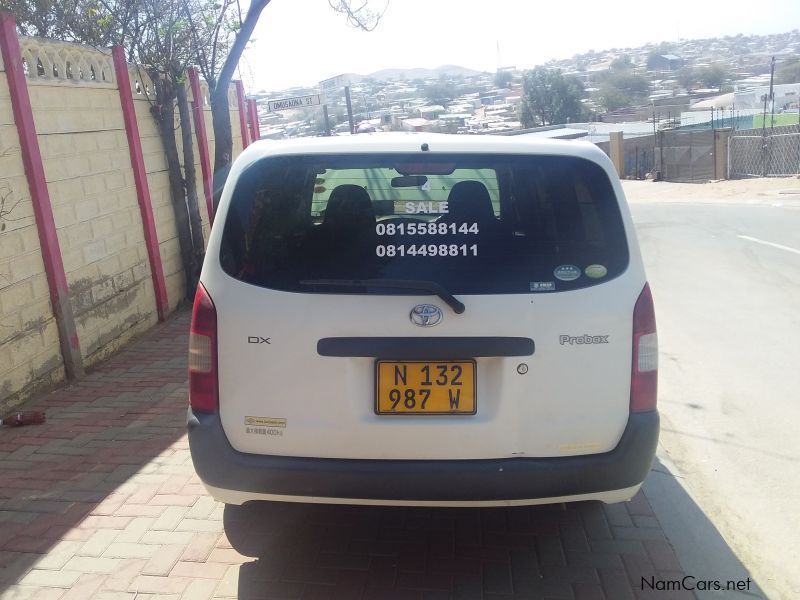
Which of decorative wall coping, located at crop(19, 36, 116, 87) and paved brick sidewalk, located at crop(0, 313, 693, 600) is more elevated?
decorative wall coping, located at crop(19, 36, 116, 87)

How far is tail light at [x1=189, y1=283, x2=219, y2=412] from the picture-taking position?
2.95 m

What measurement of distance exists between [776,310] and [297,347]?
22.4 feet

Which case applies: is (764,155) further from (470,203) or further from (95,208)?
(470,203)

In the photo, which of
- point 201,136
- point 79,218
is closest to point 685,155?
point 201,136

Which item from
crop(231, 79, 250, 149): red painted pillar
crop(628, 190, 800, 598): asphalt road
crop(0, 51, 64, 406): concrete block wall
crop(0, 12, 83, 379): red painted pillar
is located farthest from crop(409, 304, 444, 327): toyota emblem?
crop(231, 79, 250, 149): red painted pillar

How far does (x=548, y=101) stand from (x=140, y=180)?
168ft

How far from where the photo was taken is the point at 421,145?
2.97 metres

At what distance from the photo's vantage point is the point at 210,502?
4.02 m

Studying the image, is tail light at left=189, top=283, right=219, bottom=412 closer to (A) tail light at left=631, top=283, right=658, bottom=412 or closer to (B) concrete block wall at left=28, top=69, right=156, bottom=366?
(A) tail light at left=631, top=283, right=658, bottom=412

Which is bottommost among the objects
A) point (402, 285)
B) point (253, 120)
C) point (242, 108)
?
point (402, 285)

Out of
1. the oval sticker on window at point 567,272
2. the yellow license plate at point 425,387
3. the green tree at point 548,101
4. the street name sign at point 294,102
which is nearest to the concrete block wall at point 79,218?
the yellow license plate at point 425,387

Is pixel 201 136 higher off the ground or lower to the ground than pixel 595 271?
higher

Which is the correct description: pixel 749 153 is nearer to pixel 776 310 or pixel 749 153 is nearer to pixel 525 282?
pixel 776 310

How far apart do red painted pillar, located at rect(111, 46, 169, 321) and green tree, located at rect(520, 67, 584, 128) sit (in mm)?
47025
